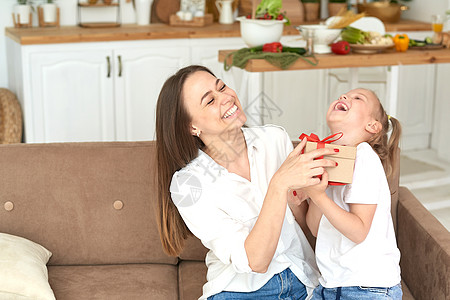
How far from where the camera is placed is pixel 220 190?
6.00 ft

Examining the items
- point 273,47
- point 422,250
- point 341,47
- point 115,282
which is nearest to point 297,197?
point 422,250

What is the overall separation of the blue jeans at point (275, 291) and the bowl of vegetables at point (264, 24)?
75.7 inches

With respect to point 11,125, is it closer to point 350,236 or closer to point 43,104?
point 43,104

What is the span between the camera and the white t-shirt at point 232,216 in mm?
1753

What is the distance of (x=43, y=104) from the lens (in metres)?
4.18

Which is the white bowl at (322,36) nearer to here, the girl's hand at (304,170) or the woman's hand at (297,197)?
the woman's hand at (297,197)

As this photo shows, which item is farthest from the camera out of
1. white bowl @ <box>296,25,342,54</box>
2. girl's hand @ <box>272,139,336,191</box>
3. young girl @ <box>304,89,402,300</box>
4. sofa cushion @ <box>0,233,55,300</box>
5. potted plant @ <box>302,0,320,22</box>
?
potted plant @ <box>302,0,320,22</box>

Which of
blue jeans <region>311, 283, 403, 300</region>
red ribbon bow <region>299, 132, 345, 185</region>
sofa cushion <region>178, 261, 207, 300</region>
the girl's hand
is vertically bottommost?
sofa cushion <region>178, 261, 207, 300</region>

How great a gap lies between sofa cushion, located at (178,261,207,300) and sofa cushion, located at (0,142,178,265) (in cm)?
9

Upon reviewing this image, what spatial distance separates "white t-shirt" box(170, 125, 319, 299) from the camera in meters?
1.75

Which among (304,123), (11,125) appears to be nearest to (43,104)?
(11,125)

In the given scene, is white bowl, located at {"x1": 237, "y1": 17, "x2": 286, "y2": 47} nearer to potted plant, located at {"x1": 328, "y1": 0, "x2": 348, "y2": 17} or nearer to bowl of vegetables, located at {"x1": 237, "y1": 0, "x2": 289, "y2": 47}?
bowl of vegetables, located at {"x1": 237, "y1": 0, "x2": 289, "y2": 47}

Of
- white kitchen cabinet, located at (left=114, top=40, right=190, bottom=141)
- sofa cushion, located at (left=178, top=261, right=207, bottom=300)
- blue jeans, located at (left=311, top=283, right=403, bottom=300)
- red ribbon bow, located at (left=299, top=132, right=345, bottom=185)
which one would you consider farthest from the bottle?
blue jeans, located at (left=311, top=283, right=403, bottom=300)

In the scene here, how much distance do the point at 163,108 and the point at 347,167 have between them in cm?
57
